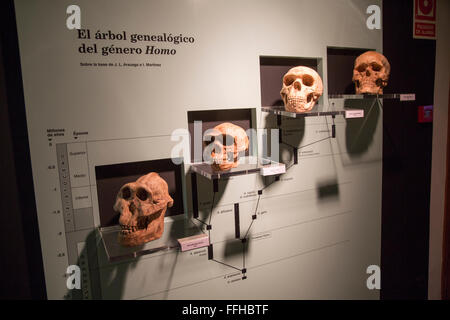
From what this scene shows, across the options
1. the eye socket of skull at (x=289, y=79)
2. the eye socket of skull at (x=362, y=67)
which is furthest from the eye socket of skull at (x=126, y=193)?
the eye socket of skull at (x=362, y=67)

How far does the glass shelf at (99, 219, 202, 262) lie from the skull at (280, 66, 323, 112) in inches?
31.8

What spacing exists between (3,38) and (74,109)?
37cm

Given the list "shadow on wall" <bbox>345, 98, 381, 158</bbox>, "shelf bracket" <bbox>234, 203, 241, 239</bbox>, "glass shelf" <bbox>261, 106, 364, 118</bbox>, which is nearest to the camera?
"glass shelf" <bbox>261, 106, 364, 118</bbox>

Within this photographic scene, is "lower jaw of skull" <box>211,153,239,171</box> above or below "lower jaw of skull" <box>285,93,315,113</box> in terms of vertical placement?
below

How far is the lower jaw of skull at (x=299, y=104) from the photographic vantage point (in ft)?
5.42

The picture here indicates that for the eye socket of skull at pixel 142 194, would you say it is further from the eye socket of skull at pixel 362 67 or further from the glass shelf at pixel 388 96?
the eye socket of skull at pixel 362 67

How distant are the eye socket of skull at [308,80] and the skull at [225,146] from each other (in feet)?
1.55

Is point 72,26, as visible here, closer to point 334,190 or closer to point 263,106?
point 263,106

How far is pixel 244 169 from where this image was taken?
1.55 metres

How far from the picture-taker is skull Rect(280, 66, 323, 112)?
65.2 inches

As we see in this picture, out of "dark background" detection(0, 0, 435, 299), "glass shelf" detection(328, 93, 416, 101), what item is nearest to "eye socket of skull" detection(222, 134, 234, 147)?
"glass shelf" detection(328, 93, 416, 101)

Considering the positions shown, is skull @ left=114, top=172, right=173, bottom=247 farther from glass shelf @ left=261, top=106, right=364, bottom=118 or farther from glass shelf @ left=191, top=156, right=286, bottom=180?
glass shelf @ left=261, top=106, right=364, bottom=118

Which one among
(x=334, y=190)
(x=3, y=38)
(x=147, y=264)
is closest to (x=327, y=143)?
(x=334, y=190)
